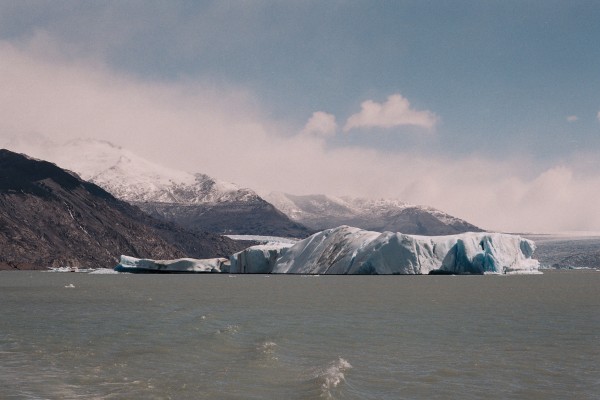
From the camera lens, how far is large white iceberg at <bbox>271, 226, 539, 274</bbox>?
10831 cm

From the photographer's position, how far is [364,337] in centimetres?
2612

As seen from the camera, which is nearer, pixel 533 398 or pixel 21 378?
pixel 533 398

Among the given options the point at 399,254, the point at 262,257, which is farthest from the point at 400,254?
the point at 262,257

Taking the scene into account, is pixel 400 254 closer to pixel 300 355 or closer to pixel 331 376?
pixel 300 355

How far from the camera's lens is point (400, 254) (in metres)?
108

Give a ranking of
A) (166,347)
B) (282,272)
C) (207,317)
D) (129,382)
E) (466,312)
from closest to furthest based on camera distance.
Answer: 1. (129,382)
2. (166,347)
3. (207,317)
4. (466,312)
5. (282,272)

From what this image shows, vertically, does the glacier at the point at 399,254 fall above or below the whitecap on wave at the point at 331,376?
above

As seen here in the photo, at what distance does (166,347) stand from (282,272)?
332 feet

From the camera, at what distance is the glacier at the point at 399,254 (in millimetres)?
108438

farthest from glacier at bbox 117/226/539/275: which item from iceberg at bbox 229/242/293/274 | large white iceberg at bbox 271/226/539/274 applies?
iceberg at bbox 229/242/293/274

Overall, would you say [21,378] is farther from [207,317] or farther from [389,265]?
[389,265]

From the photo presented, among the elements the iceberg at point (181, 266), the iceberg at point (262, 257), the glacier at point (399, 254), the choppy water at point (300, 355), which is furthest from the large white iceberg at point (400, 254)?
the choppy water at point (300, 355)

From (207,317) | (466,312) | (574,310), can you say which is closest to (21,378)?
(207,317)

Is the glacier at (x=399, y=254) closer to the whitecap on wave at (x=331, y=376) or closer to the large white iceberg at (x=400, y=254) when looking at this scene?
the large white iceberg at (x=400, y=254)
